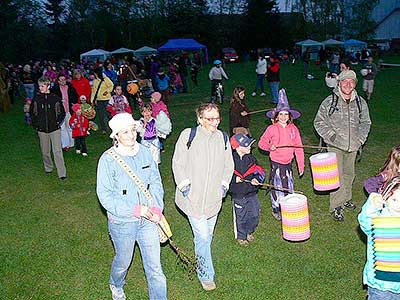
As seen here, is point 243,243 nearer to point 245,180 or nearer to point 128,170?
point 245,180

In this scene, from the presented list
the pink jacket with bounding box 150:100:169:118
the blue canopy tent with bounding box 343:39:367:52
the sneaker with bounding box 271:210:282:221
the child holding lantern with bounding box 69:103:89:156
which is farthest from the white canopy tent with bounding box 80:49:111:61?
the sneaker with bounding box 271:210:282:221

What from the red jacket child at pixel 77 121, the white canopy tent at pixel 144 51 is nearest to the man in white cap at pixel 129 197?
the red jacket child at pixel 77 121

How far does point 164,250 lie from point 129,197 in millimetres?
2245

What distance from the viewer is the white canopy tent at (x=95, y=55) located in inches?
1601

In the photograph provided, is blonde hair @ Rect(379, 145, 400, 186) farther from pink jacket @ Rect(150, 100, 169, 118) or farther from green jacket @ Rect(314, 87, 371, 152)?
pink jacket @ Rect(150, 100, 169, 118)

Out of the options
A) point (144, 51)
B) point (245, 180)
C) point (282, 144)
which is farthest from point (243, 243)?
point (144, 51)

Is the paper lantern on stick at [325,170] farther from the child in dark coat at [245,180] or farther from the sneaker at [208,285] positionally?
the sneaker at [208,285]

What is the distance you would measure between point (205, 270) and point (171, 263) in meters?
0.89

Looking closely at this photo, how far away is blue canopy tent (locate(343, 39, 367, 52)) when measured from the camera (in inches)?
2014

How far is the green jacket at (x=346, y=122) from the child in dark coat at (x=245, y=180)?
139cm

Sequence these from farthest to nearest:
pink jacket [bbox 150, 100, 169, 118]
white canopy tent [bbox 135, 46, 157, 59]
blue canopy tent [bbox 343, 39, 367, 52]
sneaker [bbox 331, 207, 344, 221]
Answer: blue canopy tent [bbox 343, 39, 367, 52]
white canopy tent [bbox 135, 46, 157, 59]
pink jacket [bbox 150, 100, 169, 118]
sneaker [bbox 331, 207, 344, 221]

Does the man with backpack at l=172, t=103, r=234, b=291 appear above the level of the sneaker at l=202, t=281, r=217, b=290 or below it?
above

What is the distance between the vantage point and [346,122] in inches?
257

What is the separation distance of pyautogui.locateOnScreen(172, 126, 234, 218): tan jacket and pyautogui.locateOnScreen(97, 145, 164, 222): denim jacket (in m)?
0.55
